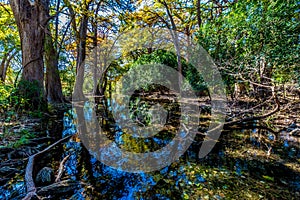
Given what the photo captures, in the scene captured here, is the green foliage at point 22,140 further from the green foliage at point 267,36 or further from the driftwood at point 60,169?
the green foliage at point 267,36

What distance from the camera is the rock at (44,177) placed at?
6.25 ft

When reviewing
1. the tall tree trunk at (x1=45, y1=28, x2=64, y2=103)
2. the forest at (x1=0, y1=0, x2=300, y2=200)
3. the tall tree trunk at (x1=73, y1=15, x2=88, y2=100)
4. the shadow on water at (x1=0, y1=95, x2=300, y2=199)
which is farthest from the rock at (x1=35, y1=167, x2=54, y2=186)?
the tall tree trunk at (x1=45, y1=28, x2=64, y2=103)

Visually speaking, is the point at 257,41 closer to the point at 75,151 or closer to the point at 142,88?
the point at 75,151

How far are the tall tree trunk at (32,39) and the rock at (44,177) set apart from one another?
389 cm

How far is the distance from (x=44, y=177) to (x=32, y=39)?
196 inches

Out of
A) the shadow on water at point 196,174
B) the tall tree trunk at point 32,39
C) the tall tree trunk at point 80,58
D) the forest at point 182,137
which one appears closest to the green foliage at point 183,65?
the forest at point 182,137

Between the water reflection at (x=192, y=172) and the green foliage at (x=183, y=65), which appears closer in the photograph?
the water reflection at (x=192, y=172)

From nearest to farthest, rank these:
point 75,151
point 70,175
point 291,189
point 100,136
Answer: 1. point 291,189
2. point 70,175
3. point 75,151
4. point 100,136

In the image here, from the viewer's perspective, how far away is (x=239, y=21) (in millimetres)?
4820

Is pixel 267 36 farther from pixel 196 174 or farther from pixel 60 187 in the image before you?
pixel 60 187

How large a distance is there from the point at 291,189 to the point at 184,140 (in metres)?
1.85

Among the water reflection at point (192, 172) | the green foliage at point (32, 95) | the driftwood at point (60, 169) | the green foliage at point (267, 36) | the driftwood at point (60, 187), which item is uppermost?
the green foliage at point (267, 36)

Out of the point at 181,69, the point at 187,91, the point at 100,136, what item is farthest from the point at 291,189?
the point at 181,69

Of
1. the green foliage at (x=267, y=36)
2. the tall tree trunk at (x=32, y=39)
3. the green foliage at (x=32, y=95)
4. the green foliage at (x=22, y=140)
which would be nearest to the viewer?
the green foliage at (x=22, y=140)
